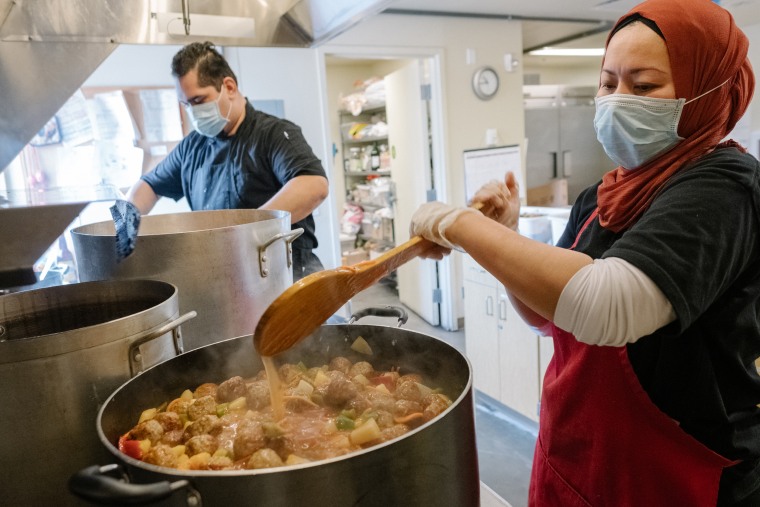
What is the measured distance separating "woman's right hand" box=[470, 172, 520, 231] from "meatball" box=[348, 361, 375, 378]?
435 millimetres

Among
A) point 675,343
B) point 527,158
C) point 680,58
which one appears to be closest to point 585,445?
point 675,343

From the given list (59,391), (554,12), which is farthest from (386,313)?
(554,12)

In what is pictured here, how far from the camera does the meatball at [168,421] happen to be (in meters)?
0.86

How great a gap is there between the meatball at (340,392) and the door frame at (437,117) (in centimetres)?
345

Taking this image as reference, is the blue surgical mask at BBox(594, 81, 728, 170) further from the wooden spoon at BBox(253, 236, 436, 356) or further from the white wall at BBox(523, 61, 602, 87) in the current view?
the white wall at BBox(523, 61, 602, 87)

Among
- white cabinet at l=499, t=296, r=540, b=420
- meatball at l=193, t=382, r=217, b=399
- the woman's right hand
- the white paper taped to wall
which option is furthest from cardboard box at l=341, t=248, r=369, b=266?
meatball at l=193, t=382, r=217, b=399

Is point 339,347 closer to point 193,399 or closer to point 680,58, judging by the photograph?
point 193,399

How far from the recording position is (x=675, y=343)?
0.88m

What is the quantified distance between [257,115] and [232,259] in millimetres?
1025

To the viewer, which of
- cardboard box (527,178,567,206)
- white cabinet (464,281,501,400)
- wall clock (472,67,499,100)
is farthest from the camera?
cardboard box (527,178,567,206)

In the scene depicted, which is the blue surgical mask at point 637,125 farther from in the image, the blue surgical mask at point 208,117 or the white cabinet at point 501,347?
the white cabinet at point 501,347

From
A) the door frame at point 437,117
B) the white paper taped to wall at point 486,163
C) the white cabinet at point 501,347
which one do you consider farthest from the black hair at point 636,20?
the white paper taped to wall at point 486,163

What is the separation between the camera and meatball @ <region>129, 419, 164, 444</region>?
2.68 ft

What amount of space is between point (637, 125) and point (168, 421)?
938 mm
